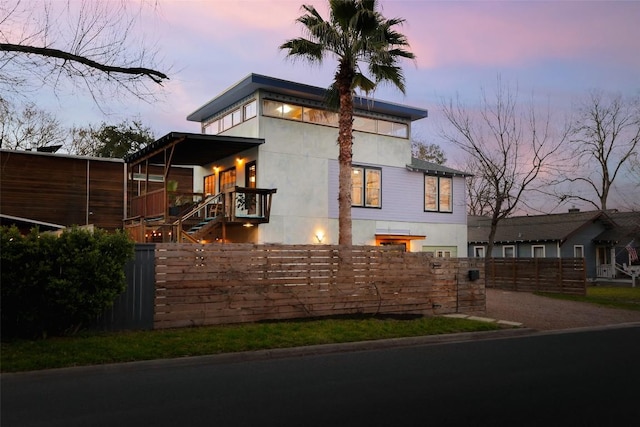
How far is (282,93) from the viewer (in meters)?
21.0

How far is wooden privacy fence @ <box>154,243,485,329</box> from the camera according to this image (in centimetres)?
1177

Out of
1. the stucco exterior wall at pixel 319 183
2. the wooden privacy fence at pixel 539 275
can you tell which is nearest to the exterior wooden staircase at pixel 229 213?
the stucco exterior wall at pixel 319 183

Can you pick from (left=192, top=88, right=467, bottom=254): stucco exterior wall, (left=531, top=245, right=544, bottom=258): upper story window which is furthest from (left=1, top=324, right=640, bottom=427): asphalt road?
(left=531, top=245, right=544, bottom=258): upper story window

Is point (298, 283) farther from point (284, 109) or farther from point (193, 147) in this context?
point (284, 109)

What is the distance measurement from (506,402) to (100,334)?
753 cm

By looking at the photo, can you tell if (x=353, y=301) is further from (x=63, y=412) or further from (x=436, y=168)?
(x=436, y=168)

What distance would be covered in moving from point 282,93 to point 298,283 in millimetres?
9889

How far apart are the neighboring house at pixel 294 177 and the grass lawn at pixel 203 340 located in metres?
7.06

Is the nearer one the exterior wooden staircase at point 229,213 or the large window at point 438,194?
the exterior wooden staircase at point 229,213

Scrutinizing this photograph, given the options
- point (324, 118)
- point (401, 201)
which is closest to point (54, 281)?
point (324, 118)

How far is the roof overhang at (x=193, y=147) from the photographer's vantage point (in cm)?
1808

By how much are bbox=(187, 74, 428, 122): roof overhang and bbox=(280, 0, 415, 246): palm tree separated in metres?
1.98

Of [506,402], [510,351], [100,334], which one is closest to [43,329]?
[100,334]

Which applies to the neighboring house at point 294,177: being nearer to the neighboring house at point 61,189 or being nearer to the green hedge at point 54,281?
the neighboring house at point 61,189
